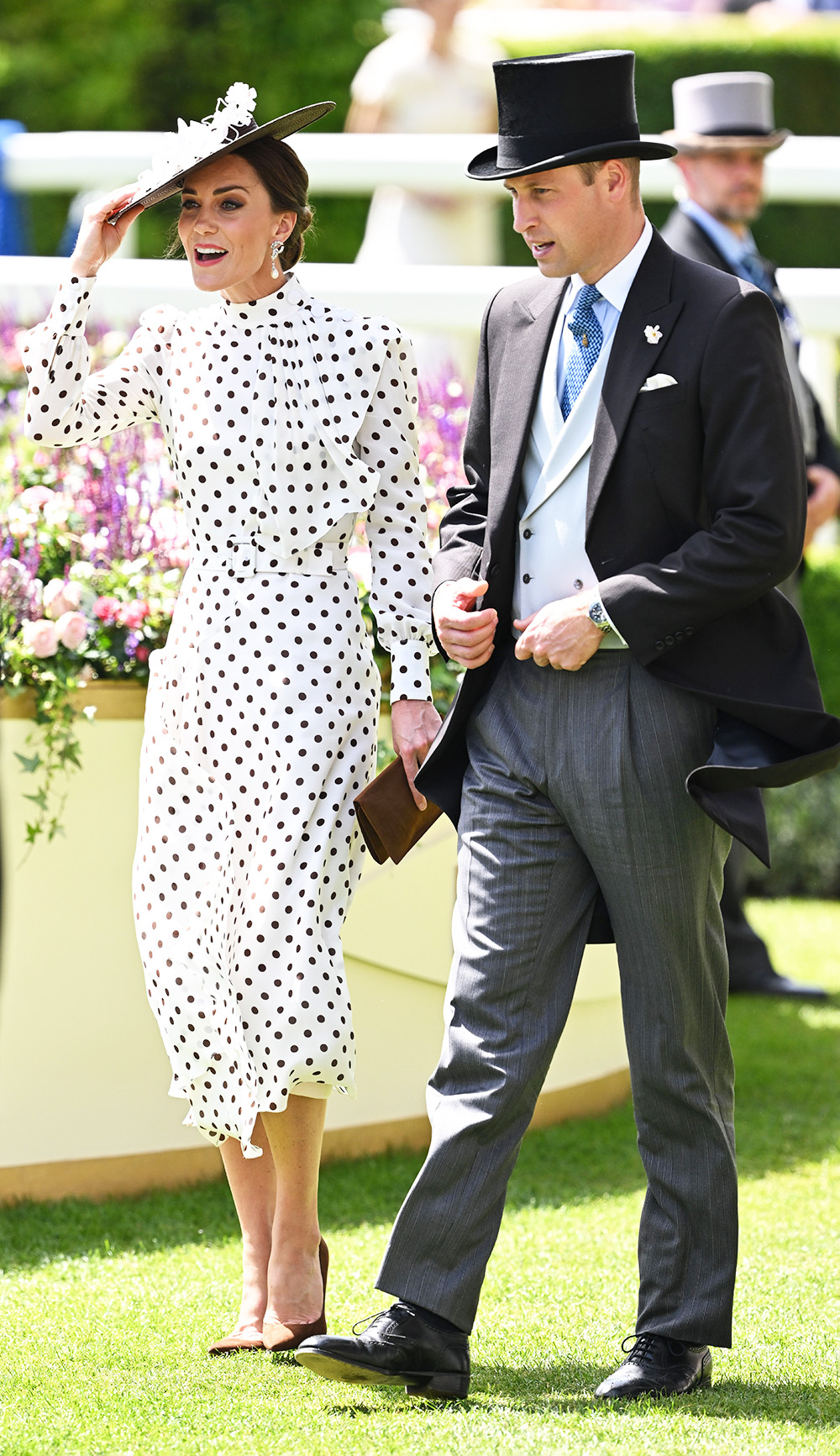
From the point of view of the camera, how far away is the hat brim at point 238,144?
329 centimetres

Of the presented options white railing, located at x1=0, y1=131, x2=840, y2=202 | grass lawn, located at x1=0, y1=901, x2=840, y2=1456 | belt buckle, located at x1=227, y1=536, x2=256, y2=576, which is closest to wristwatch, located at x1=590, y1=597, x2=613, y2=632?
belt buckle, located at x1=227, y1=536, x2=256, y2=576

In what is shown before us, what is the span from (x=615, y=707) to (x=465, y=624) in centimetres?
27

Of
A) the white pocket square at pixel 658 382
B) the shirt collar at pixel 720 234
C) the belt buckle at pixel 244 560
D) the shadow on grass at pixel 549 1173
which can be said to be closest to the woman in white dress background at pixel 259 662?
the belt buckle at pixel 244 560

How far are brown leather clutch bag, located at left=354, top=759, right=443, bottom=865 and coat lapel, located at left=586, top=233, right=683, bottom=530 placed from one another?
58 centimetres

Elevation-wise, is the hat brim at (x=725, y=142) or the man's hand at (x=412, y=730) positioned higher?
the hat brim at (x=725, y=142)

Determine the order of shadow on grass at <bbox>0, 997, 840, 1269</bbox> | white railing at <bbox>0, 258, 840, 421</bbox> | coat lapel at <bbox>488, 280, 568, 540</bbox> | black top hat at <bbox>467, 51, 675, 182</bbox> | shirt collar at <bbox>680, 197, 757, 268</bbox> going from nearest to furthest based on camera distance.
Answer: black top hat at <bbox>467, 51, 675, 182</bbox> → coat lapel at <bbox>488, 280, 568, 540</bbox> → shadow on grass at <bbox>0, 997, 840, 1269</bbox> → shirt collar at <bbox>680, 197, 757, 268</bbox> → white railing at <bbox>0, 258, 840, 421</bbox>

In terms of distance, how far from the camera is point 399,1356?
9.95 ft

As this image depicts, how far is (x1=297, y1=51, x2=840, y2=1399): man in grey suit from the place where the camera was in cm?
300

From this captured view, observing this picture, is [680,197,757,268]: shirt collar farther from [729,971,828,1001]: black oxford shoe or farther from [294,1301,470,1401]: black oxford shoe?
[294,1301,470,1401]: black oxford shoe

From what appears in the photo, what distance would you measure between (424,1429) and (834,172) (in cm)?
530

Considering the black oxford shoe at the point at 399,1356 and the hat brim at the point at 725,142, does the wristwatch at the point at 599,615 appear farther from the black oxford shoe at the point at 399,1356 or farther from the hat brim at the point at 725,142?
the hat brim at the point at 725,142

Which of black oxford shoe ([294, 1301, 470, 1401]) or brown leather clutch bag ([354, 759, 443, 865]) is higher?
brown leather clutch bag ([354, 759, 443, 865])

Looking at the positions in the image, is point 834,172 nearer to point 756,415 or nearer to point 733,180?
point 733,180

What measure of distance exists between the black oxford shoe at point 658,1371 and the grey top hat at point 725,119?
12.3 ft
